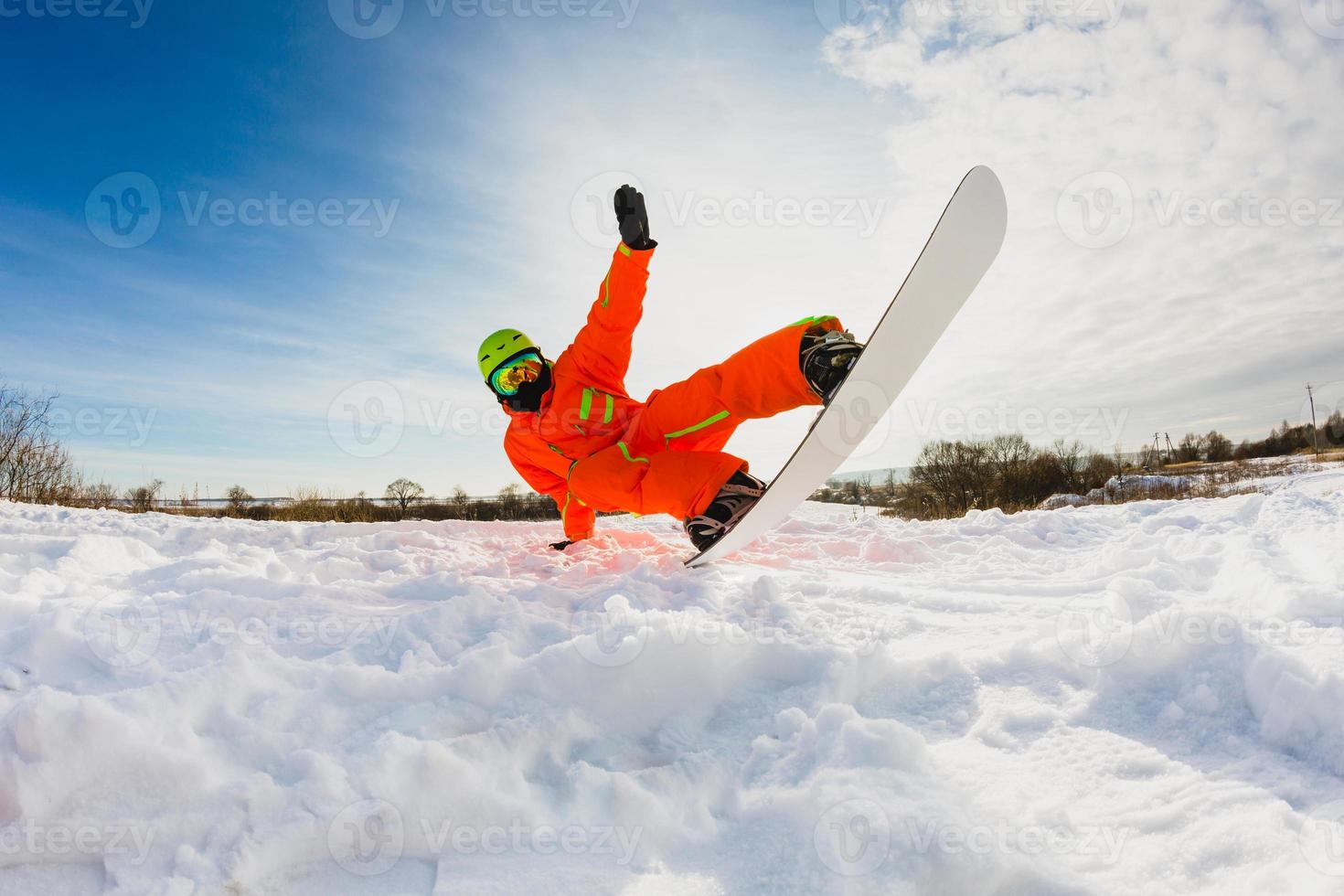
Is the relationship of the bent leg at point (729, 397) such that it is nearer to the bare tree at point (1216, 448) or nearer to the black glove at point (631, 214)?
the black glove at point (631, 214)

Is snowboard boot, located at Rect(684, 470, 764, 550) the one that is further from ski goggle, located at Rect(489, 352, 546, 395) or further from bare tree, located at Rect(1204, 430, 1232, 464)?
bare tree, located at Rect(1204, 430, 1232, 464)

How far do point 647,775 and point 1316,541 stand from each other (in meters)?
2.91

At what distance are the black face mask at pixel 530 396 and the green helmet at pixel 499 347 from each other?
0.15m

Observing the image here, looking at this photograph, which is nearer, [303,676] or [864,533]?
[303,676]

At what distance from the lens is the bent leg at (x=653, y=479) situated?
3221 millimetres

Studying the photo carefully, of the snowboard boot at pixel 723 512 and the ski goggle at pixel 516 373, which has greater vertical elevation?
the ski goggle at pixel 516 373

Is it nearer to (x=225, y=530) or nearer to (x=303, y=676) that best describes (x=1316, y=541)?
(x=303, y=676)

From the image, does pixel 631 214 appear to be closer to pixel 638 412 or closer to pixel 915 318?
pixel 638 412

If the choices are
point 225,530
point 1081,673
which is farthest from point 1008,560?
point 225,530

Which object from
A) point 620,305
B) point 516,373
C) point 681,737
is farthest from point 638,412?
point 681,737

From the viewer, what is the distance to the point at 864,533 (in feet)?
15.8

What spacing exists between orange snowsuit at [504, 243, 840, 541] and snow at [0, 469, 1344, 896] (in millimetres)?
779

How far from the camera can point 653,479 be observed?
10.8ft

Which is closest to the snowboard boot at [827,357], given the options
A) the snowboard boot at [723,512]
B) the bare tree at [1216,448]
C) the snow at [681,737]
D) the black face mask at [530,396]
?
the snowboard boot at [723,512]
